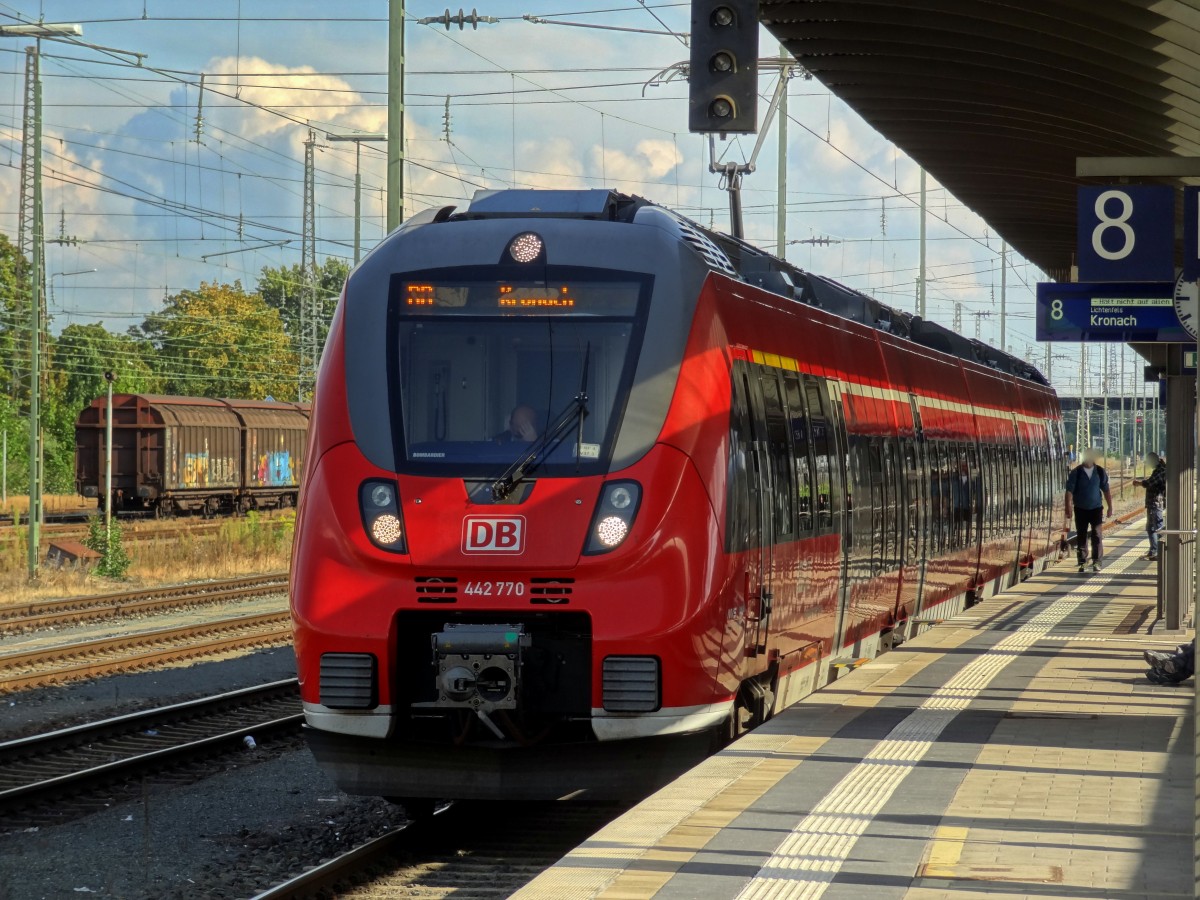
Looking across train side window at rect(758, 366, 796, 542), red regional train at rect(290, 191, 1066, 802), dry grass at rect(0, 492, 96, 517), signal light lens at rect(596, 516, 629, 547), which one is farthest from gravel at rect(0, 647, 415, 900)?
dry grass at rect(0, 492, 96, 517)

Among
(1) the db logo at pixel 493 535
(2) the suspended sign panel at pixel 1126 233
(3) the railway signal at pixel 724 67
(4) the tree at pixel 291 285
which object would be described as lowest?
(1) the db logo at pixel 493 535

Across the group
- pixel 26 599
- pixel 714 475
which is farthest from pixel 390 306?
pixel 26 599

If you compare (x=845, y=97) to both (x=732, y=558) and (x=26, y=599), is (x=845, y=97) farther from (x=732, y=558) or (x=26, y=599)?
(x=26, y=599)

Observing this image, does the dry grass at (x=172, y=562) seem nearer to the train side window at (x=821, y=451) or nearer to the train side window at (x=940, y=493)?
the train side window at (x=940, y=493)

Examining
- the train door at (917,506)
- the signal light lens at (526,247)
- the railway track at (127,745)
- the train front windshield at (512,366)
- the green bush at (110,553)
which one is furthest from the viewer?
the green bush at (110,553)

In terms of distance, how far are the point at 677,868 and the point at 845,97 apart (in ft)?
23.7

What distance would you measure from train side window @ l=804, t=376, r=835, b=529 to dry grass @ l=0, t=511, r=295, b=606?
16.1 m

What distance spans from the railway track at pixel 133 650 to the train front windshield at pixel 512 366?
8.41m

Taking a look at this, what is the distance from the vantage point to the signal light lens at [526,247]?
9391 mm

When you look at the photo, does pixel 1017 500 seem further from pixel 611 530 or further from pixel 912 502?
pixel 611 530

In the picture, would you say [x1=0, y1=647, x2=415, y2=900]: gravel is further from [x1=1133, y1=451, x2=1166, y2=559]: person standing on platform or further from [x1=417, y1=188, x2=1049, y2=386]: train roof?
[x1=1133, y1=451, x2=1166, y2=559]: person standing on platform

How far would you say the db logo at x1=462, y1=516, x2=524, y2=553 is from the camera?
8.59m

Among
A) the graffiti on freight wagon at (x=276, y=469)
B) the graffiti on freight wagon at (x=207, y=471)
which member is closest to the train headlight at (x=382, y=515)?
the graffiti on freight wagon at (x=207, y=471)

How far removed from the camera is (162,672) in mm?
17422
